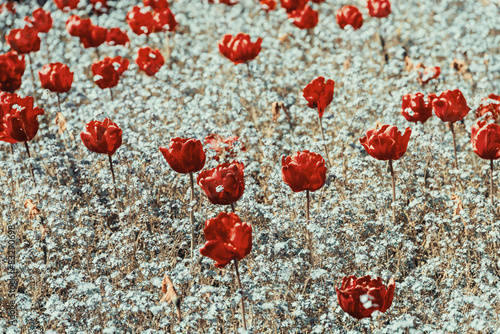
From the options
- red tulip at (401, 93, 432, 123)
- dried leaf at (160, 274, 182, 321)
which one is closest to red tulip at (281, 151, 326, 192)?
dried leaf at (160, 274, 182, 321)

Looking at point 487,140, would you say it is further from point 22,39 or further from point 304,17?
point 22,39

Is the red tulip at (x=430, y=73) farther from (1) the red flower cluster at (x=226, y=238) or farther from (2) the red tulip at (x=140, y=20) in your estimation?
(1) the red flower cluster at (x=226, y=238)

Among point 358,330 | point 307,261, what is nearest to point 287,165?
point 307,261

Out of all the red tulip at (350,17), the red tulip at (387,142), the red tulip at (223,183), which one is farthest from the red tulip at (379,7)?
the red tulip at (223,183)

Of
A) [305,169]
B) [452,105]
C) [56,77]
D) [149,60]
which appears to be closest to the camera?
[305,169]

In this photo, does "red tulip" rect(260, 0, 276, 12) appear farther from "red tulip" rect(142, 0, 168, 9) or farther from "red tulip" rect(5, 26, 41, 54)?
"red tulip" rect(5, 26, 41, 54)

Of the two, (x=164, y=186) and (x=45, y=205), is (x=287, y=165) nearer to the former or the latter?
(x=164, y=186)

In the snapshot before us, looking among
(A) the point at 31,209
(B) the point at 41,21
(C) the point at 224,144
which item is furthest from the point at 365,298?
(B) the point at 41,21
